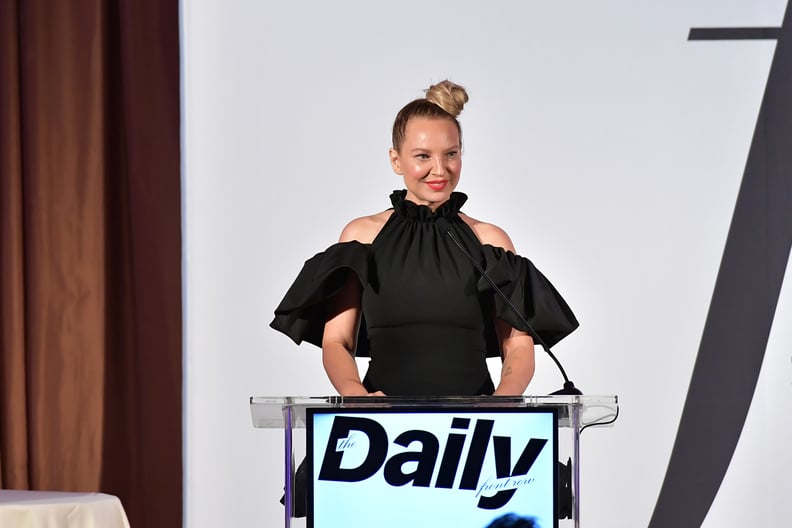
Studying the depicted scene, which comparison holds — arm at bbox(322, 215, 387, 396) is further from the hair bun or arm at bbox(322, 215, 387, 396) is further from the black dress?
the hair bun

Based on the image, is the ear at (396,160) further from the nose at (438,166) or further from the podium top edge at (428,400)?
the podium top edge at (428,400)

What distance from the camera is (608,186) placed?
3.18 m

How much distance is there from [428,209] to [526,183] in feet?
3.15

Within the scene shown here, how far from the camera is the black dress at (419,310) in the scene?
2.12 m

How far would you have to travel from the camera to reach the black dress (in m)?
2.12

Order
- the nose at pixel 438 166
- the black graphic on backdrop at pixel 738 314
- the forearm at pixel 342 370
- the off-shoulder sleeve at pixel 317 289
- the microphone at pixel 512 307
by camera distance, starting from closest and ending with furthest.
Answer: the microphone at pixel 512 307
the forearm at pixel 342 370
the off-shoulder sleeve at pixel 317 289
the nose at pixel 438 166
the black graphic on backdrop at pixel 738 314

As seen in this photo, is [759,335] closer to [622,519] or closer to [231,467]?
[622,519]

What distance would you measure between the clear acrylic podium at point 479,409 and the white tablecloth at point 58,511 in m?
0.83

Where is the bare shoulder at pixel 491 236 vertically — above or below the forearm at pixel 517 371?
above

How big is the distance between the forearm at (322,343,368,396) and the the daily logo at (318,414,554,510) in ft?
1.66

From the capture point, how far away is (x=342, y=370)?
2027 millimetres

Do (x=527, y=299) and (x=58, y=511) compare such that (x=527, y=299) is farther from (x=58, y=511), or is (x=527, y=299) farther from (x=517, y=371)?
(x=58, y=511)

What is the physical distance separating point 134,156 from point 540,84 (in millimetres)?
1325

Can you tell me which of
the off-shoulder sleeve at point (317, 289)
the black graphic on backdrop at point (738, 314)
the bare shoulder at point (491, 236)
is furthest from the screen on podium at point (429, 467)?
the black graphic on backdrop at point (738, 314)
